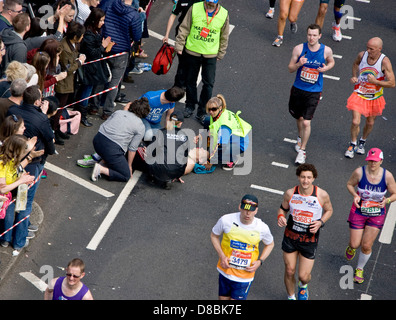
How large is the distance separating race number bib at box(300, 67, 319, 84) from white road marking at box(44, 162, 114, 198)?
3716 mm

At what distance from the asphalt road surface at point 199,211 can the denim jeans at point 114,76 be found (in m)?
0.33

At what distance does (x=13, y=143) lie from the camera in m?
9.26

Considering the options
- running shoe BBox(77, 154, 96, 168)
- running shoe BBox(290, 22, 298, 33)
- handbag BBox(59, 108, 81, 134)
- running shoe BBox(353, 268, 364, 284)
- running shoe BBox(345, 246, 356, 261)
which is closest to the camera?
running shoe BBox(353, 268, 364, 284)

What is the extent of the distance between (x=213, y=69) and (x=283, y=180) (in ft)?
7.99

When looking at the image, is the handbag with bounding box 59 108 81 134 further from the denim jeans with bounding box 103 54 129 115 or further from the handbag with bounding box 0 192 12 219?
the handbag with bounding box 0 192 12 219

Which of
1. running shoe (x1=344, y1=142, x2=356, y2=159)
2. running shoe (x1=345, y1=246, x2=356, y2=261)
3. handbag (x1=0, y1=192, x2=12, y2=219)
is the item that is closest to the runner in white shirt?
running shoe (x1=345, y1=246, x2=356, y2=261)

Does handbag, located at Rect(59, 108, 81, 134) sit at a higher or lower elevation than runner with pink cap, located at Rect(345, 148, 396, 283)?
lower

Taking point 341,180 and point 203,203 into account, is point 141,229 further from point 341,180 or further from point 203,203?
point 341,180

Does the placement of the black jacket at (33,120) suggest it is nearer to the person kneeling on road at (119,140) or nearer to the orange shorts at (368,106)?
the person kneeling on road at (119,140)

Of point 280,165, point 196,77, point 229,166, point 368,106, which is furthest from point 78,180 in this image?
point 368,106

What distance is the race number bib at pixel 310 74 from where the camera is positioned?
41.7 ft

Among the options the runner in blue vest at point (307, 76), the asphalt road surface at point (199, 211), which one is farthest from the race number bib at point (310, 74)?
the asphalt road surface at point (199, 211)

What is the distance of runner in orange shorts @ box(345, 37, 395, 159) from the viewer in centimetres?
1258

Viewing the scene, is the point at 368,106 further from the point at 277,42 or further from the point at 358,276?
the point at 277,42
